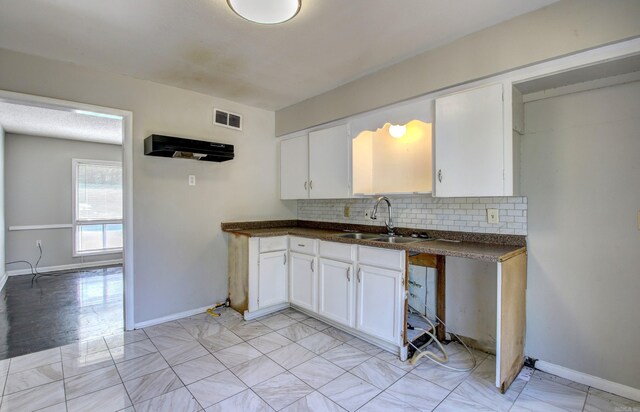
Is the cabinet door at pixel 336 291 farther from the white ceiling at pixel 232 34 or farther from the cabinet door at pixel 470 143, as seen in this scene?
the white ceiling at pixel 232 34

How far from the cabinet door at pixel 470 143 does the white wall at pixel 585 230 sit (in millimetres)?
364

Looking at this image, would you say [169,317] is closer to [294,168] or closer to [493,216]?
[294,168]

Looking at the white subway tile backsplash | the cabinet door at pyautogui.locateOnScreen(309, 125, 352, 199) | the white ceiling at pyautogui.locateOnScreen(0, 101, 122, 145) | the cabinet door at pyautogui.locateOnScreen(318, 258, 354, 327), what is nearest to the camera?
the white subway tile backsplash

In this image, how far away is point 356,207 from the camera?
334 cm

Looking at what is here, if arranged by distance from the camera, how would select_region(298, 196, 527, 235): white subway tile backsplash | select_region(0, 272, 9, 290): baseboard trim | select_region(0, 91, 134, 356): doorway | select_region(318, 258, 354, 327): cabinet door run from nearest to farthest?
select_region(298, 196, 527, 235): white subway tile backsplash → select_region(318, 258, 354, 327): cabinet door → select_region(0, 91, 134, 356): doorway → select_region(0, 272, 9, 290): baseboard trim

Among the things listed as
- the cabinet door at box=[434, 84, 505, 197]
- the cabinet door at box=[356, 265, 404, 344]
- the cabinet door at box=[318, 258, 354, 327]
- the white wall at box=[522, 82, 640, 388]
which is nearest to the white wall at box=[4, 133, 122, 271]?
the cabinet door at box=[318, 258, 354, 327]

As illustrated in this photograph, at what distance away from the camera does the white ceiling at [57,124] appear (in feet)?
12.1

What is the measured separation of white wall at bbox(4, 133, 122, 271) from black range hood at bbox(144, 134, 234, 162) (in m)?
3.73

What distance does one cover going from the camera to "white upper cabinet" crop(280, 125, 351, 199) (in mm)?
3064

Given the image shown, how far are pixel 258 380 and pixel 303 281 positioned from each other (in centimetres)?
116

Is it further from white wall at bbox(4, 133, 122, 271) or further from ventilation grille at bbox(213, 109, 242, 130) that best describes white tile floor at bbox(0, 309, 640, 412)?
white wall at bbox(4, 133, 122, 271)

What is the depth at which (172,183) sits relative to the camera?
3.02 m

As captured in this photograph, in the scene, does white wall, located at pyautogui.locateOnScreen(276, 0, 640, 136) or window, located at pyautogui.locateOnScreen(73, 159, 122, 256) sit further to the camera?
window, located at pyautogui.locateOnScreen(73, 159, 122, 256)

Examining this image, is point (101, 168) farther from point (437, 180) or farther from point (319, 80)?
point (437, 180)
